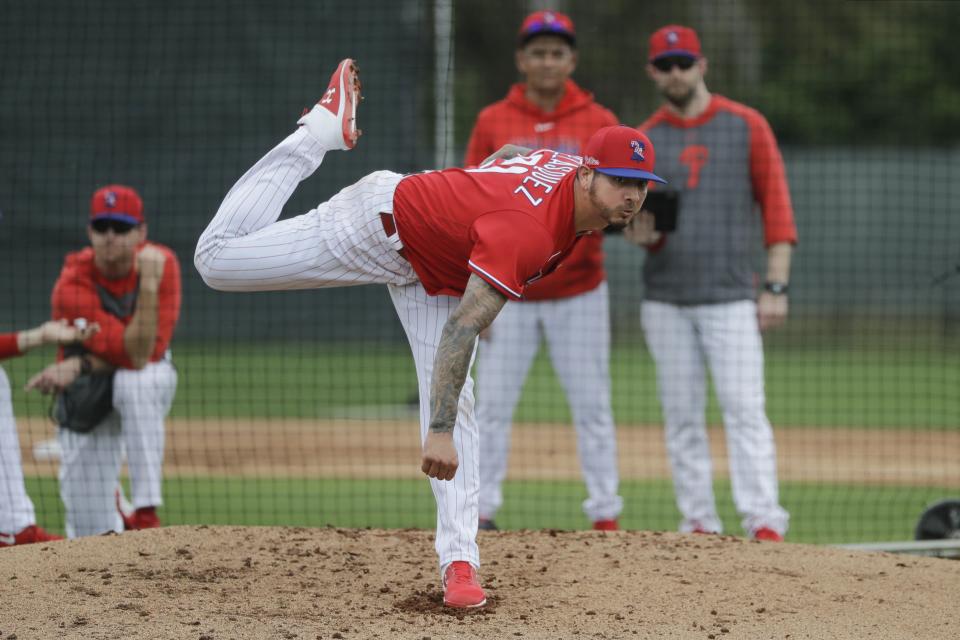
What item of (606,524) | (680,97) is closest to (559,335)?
(606,524)

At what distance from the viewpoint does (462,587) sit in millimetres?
4461

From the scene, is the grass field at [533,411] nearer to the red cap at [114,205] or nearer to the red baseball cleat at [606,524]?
the red baseball cleat at [606,524]

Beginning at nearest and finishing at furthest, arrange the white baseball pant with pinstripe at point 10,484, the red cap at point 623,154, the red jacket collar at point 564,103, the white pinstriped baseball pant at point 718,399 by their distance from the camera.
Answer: the red cap at point 623,154
the white baseball pant with pinstripe at point 10,484
the white pinstriped baseball pant at point 718,399
the red jacket collar at point 564,103

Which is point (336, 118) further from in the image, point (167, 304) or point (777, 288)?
point (777, 288)

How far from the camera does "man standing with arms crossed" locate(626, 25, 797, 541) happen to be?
643 cm

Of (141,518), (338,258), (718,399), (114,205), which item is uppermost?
(114,205)

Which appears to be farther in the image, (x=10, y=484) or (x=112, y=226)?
(x=112, y=226)

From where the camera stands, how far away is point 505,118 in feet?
22.5

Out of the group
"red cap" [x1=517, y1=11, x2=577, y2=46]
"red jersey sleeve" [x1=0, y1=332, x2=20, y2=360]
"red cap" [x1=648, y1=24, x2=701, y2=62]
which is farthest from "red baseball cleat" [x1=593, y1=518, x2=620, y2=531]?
"red jersey sleeve" [x1=0, y1=332, x2=20, y2=360]

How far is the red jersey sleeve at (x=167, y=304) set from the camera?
271 inches

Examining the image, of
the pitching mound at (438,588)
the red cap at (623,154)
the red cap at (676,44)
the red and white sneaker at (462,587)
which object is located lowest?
the pitching mound at (438,588)

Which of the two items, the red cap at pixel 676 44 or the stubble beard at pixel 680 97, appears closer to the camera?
the red cap at pixel 676 44

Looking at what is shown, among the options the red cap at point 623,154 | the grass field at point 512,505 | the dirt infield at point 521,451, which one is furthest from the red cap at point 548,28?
the dirt infield at point 521,451

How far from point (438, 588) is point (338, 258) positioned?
52.2 inches
